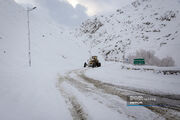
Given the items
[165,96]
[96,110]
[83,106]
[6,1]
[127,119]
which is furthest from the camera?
[6,1]

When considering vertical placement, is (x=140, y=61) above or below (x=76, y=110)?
above

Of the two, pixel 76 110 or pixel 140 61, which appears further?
pixel 140 61

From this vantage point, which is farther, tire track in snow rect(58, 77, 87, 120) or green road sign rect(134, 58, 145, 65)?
green road sign rect(134, 58, 145, 65)

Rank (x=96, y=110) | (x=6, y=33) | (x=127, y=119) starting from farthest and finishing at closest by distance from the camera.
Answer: (x=6, y=33)
(x=96, y=110)
(x=127, y=119)

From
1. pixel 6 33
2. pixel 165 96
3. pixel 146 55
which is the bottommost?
pixel 165 96

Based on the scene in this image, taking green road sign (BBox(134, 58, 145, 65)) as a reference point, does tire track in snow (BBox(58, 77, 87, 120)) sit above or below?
below

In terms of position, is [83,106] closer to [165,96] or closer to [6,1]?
[165,96]

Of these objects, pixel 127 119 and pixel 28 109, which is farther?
pixel 28 109

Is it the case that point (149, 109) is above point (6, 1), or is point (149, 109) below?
below

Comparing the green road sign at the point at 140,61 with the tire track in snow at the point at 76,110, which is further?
the green road sign at the point at 140,61

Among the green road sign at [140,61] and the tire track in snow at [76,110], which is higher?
the green road sign at [140,61]

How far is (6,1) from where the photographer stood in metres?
31.5

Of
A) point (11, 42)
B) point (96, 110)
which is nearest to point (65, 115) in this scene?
point (96, 110)

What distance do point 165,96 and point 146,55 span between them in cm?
1719
